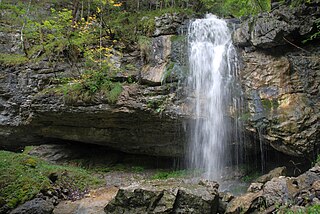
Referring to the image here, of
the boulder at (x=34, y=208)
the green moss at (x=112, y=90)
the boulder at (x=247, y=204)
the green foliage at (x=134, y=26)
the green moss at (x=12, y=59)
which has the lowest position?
the boulder at (x=34, y=208)

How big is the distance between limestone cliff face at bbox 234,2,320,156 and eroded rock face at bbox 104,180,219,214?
128 inches

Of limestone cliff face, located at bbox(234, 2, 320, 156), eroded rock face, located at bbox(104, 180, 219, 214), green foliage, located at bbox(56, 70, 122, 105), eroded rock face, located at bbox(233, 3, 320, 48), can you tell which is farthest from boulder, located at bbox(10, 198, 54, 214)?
eroded rock face, located at bbox(233, 3, 320, 48)

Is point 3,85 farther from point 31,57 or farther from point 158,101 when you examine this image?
point 158,101

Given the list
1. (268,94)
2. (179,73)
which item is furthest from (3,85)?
(268,94)

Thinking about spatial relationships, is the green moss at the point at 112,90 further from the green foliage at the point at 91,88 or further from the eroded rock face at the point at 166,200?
the eroded rock face at the point at 166,200

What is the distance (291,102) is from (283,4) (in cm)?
335

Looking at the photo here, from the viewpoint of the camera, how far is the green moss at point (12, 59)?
11.1 m

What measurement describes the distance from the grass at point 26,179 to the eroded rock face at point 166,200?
2388 millimetres

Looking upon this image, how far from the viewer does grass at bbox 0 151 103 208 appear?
6.76 metres

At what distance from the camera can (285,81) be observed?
8.55 metres

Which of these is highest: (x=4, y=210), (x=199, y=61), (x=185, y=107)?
(x=199, y=61)

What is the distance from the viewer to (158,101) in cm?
940

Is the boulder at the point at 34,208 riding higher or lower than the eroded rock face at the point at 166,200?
lower

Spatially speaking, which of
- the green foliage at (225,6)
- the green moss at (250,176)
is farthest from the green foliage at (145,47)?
the green moss at (250,176)
